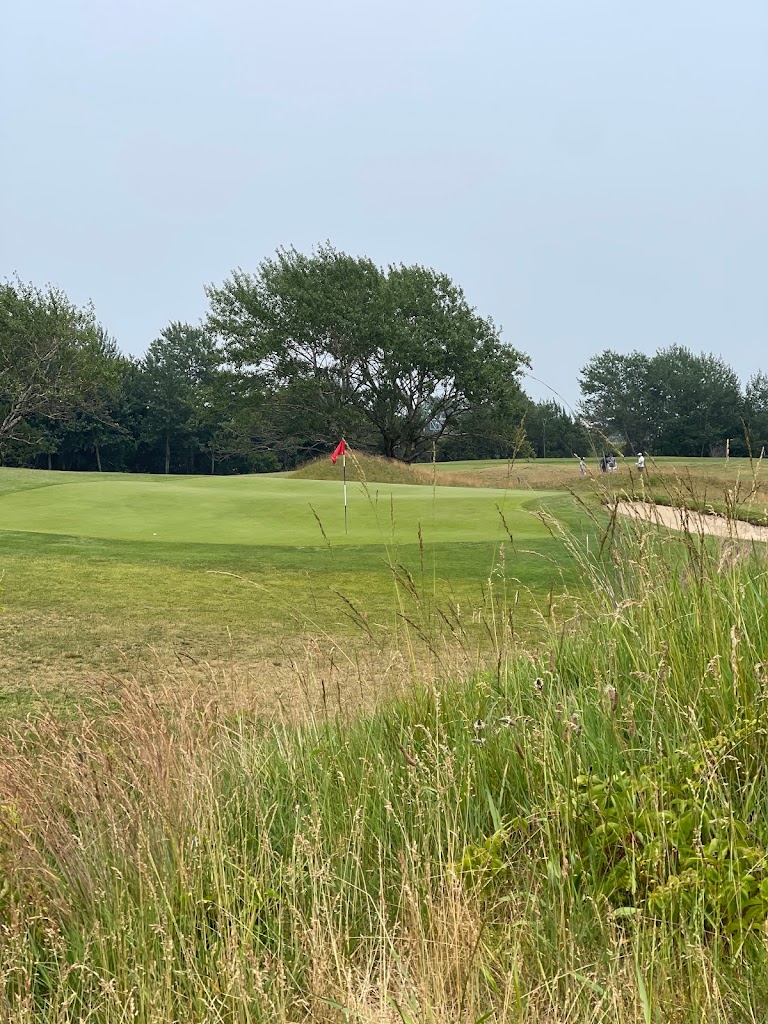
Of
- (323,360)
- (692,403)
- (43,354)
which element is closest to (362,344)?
(323,360)

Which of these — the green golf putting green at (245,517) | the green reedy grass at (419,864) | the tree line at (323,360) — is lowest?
the green reedy grass at (419,864)

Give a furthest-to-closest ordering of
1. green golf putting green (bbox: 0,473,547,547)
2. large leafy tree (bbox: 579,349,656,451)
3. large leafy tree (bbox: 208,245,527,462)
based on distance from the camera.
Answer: large leafy tree (bbox: 579,349,656,451) < large leafy tree (bbox: 208,245,527,462) < green golf putting green (bbox: 0,473,547,547)

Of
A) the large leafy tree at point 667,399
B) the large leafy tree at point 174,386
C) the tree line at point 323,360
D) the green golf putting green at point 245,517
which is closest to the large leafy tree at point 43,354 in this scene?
the tree line at point 323,360

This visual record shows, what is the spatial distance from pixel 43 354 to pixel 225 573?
48.3m

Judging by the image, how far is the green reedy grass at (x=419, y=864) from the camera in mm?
2248

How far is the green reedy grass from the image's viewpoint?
2.25m

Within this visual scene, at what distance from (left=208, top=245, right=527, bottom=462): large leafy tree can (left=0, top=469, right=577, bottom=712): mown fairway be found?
89.4ft

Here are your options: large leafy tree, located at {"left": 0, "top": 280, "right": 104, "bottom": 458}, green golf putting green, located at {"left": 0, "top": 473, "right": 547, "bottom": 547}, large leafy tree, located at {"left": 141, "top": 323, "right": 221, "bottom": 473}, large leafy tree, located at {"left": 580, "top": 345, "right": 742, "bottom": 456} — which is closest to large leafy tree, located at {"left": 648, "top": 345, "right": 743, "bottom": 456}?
large leafy tree, located at {"left": 580, "top": 345, "right": 742, "bottom": 456}

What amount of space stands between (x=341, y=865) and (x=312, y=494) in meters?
18.2

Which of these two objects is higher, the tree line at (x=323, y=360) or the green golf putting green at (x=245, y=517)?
the tree line at (x=323, y=360)

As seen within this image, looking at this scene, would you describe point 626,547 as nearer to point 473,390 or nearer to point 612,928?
point 612,928

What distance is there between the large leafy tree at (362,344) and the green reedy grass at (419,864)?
4176 centimetres

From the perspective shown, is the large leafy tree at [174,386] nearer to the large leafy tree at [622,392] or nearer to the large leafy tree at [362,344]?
the large leafy tree at [362,344]

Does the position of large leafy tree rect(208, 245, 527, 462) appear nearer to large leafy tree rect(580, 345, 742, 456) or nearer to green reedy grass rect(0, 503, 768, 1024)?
large leafy tree rect(580, 345, 742, 456)
